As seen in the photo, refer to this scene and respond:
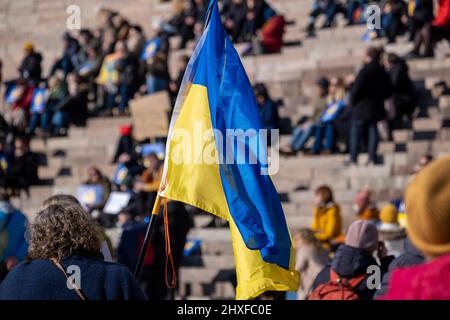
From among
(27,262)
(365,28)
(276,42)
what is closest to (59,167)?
→ (276,42)

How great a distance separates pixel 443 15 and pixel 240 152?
10.0 metres

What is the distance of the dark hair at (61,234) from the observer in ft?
15.6

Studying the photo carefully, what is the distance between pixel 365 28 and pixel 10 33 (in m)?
9.01

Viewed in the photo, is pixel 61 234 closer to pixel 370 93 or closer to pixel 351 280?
pixel 351 280

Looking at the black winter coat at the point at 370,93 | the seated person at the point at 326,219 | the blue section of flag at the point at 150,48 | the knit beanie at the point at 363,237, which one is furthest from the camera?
the blue section of flag at the point at 150,48

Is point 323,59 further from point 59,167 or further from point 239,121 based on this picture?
point 239,121

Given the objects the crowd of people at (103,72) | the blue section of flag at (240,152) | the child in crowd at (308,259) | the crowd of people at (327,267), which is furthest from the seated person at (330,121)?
the blue section of flag at (240,152)

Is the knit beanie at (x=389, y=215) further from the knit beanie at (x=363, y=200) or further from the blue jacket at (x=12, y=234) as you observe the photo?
the blue jacket at (x=12, y=234)

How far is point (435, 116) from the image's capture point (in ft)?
48.9

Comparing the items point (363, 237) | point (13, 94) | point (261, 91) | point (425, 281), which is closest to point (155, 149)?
point (261, 91)

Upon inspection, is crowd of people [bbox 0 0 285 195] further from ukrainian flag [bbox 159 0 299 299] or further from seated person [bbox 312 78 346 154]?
ukrainian flag [bbox 159 0 299 299]

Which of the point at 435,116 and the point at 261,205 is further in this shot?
the point at 435,116

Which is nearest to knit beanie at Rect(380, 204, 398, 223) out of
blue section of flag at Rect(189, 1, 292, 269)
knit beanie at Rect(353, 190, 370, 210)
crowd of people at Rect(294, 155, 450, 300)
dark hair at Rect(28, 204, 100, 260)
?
crowd of people at Rect(294, 155, 450, 300)

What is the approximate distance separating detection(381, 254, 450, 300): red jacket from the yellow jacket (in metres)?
8.31
